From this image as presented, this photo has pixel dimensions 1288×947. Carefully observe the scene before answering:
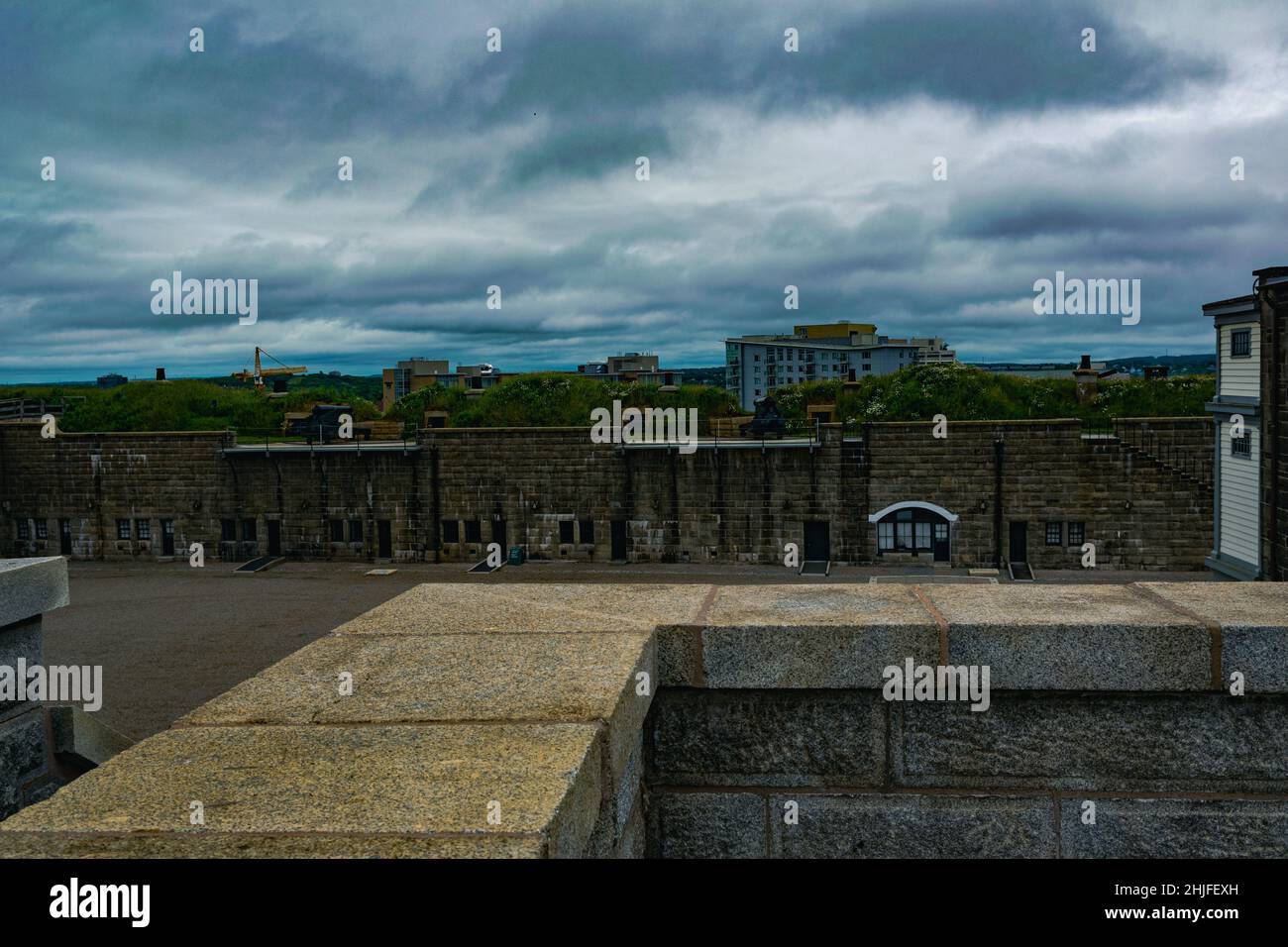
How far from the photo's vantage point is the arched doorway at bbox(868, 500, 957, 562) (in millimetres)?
39750

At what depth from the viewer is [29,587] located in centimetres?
459

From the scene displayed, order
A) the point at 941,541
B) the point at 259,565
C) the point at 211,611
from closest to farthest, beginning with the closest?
the point at 211,611, the point at 941,541, the point at 259,565

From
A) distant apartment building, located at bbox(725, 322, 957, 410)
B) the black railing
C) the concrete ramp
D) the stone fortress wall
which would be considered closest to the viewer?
the black railing

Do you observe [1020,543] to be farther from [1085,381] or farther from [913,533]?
[1085,381]

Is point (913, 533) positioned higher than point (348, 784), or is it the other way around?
point (348, 784)

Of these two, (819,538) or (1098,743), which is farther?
(819,538)

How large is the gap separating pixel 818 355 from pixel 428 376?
47.1 m

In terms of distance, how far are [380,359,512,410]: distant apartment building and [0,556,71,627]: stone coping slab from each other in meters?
105

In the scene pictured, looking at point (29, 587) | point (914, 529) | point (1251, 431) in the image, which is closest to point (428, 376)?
point (914, 529)

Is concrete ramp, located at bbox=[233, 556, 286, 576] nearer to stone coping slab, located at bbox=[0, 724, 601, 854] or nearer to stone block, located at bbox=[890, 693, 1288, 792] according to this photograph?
stone block, located at bbox=[890, 693, 1288, 792]

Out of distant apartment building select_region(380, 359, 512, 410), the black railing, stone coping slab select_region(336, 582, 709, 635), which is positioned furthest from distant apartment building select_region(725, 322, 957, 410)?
stone coping slab select_region(336, 582, 709, 635)
